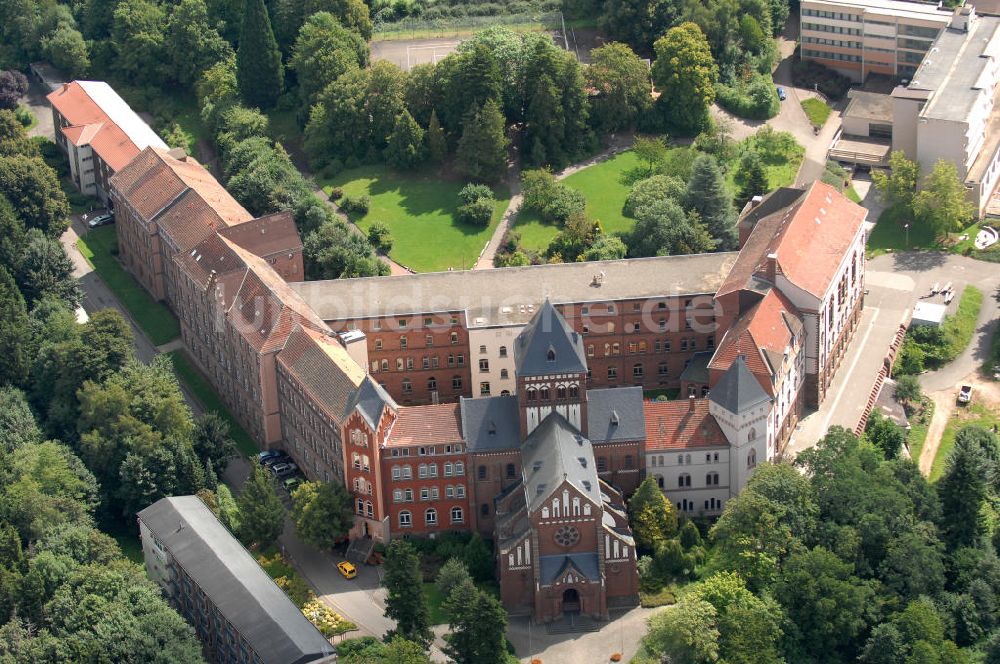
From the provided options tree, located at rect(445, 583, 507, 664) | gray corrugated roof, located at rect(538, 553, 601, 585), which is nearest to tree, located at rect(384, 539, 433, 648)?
tree, located at rect(445, 583, 507, 664)

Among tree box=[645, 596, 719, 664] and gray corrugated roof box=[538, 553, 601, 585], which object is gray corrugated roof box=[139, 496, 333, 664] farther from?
tree box=[645, 596, 719, 664]

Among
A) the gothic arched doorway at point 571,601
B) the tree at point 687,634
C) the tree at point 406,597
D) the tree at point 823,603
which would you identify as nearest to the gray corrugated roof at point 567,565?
the gothic arched doorway at point 571,601

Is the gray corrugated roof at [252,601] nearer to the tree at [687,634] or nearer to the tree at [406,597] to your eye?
the tree at [406,597]

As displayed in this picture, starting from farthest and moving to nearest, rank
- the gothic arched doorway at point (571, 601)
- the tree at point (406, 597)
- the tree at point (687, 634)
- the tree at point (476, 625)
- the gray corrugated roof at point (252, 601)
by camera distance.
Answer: the gothic arched doorway at point (571, 601) → the tree at point (406, 597) → the tree at point (687, 634) → the tree at point (476, 625) → the gray corrugated roof at point (252, 601)

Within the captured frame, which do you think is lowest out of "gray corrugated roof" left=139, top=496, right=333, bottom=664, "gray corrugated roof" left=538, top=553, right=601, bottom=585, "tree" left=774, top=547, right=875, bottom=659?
"tree" left=774, top=547, right=875, bottom=659

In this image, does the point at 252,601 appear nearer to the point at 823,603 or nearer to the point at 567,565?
the point at 567,565

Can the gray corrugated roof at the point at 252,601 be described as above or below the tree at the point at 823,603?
above
